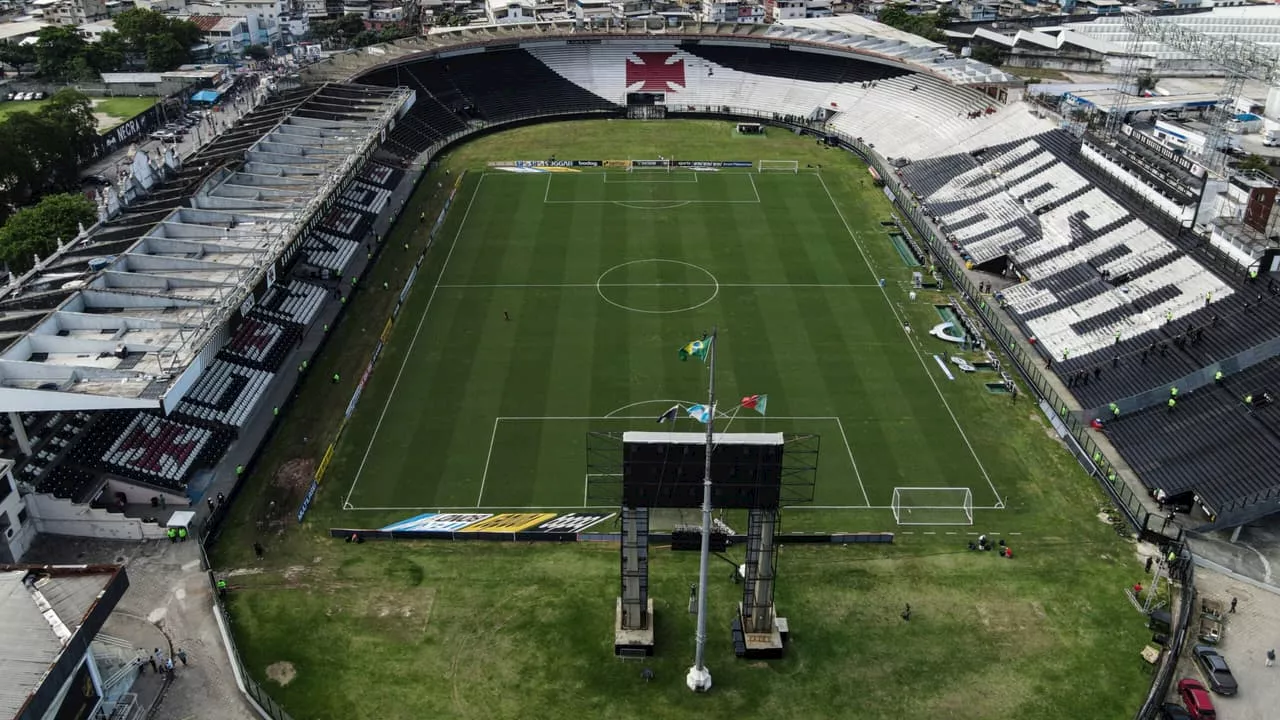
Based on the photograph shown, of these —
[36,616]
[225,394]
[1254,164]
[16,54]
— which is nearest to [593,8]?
[16,54]

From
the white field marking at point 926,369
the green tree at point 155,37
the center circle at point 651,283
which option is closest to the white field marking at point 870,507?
the white field marking at point 926,369

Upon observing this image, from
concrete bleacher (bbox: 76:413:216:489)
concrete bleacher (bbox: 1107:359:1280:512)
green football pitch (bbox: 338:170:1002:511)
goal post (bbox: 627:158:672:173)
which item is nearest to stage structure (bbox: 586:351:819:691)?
green football pitch (bbox: 338:170:1002:511)

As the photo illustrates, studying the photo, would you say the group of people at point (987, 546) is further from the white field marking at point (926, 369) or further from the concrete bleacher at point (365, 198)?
the concrete bleacher at point (365, 198)

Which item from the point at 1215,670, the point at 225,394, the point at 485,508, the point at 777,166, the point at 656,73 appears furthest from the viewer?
the point at 656,73

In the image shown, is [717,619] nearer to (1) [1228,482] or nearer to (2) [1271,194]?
(1) [1228,482]

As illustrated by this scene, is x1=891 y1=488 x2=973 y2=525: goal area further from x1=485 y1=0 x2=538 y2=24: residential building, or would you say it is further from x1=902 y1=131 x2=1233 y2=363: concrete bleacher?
x1=485 y1=0 x2=538 y2=24: residential building

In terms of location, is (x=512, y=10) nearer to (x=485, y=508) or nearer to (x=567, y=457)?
(x=567, y=457)
